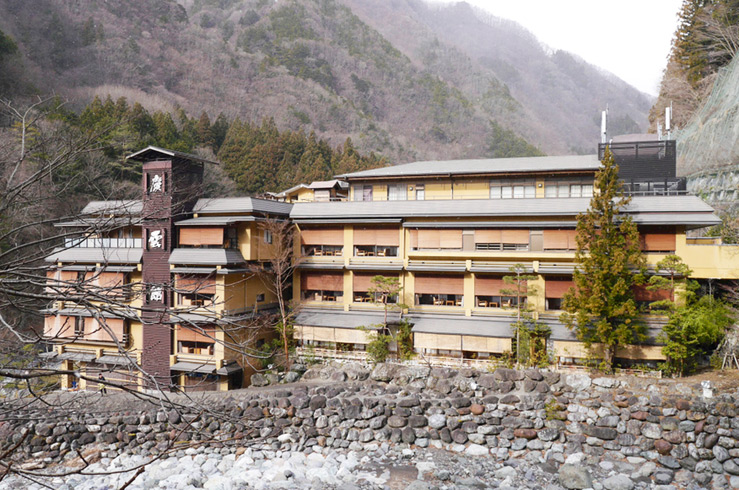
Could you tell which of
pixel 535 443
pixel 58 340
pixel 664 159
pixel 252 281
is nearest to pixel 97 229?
pixel 58 340

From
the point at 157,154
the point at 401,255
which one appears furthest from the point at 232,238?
the point at 401,255

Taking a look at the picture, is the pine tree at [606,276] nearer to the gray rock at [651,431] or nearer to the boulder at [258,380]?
the gray rock at [651,431]

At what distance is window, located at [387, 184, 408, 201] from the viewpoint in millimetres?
23609

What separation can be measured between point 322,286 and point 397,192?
6489 millimetres

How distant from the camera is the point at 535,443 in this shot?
47.9 feet

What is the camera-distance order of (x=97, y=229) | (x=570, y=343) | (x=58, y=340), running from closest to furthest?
(x=58, y=340), (x=97, y=229), (x=570, y=343)

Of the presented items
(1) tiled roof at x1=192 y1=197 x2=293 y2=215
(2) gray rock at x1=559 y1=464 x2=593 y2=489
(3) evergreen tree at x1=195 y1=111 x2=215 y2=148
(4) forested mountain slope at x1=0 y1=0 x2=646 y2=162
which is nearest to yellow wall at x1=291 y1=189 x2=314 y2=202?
(1) tiled roof at x1=192 y1=197 x2=293 y2=215

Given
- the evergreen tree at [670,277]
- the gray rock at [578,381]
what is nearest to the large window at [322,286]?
the gray rock at [578,381]

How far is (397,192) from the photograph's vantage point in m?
23.7

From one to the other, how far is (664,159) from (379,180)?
1404 cm

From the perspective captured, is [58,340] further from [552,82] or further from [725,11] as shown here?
[552,82]

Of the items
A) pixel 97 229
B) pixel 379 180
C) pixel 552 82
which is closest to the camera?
pixel 97 229

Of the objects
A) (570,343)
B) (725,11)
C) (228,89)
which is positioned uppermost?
(228,89)

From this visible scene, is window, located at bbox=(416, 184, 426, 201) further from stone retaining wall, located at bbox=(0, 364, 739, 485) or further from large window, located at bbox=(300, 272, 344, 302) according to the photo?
stone retaining wall, located at bbox=(0, 364, 739, 485)
